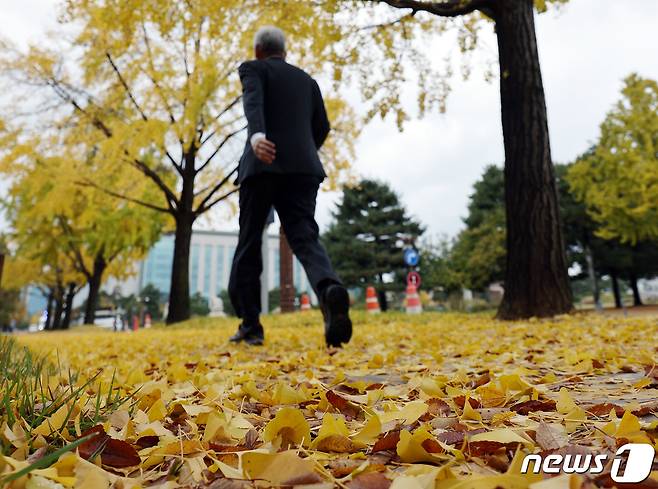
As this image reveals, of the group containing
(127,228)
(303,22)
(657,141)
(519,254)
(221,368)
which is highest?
(657,141)

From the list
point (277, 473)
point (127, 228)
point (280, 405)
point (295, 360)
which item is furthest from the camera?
point (127, 228)

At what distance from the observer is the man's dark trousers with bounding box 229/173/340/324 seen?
9.43ft

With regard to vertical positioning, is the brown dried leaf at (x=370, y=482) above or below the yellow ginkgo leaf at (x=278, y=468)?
below

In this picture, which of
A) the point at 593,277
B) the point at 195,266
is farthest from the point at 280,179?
the point at 195,266

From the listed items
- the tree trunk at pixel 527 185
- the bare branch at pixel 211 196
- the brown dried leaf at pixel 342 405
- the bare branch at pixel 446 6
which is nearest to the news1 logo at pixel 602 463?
the brown dried leaf at pixel 342 405

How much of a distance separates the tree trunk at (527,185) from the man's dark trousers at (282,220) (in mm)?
2583

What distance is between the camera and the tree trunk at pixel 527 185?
4.43m

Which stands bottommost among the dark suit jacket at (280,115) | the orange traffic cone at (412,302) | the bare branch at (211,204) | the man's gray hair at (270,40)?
the orange traffic cone at (412,302)

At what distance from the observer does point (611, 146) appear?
18.1 metres

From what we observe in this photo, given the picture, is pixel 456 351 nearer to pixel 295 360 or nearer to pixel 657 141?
pixel 295 360

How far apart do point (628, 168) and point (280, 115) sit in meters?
18.2

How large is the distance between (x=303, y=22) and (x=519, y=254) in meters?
3.62

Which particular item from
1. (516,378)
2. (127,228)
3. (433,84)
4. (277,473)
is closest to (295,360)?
(516,378)

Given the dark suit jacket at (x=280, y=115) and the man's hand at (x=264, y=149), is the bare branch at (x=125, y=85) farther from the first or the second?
the man's hand at (x=264, y=149)
